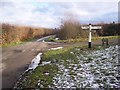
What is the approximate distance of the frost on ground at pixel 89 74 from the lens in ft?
28.3

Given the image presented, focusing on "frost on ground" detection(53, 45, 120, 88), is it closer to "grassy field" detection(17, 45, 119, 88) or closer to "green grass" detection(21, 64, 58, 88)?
"grassy field" detection(17, 45, 119, 88)

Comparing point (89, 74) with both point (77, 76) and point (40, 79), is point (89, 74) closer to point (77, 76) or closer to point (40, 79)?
point (77, 76)

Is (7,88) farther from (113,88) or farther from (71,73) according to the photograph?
(113,88)

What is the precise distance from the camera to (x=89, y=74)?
10086 mm

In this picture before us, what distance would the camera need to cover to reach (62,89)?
27.0 ft

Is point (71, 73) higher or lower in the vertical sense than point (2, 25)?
lower

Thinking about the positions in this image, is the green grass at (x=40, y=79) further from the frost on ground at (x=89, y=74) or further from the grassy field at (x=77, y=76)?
the frost on ground at (x=89, y=74)

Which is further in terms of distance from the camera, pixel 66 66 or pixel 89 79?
pixel 66 66

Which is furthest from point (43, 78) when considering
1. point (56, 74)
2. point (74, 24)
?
point (74, 24)

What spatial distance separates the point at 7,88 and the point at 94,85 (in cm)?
333

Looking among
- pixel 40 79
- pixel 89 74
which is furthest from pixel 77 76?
pixel 40 79

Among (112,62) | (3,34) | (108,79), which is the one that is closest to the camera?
(108,79)

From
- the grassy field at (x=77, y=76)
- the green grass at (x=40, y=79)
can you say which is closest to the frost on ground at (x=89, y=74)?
the grassy field at (x=77, y=76)

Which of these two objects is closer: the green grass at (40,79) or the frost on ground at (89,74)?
the frost on ground at (89,74)
